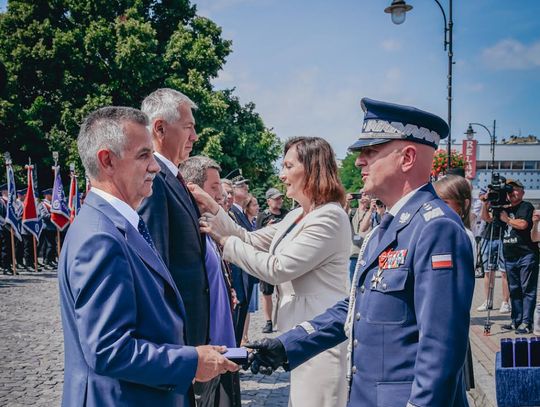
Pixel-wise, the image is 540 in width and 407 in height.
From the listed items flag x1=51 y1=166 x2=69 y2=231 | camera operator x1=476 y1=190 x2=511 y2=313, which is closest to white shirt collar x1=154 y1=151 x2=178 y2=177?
camera operator x1=476 y1=190 x2=511 y2=313

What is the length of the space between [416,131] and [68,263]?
58.4 inches

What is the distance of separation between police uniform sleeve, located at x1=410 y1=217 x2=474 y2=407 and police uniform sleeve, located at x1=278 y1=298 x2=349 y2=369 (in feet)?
2.73

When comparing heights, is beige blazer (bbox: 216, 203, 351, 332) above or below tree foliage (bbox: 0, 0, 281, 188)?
below

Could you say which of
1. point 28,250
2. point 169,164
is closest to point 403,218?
point 169,164

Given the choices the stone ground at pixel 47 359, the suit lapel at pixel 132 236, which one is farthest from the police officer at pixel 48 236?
the suit lapel at pixel 132 236

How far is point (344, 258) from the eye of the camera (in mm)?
3334

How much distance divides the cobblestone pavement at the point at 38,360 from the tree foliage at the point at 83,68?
53.3 ft

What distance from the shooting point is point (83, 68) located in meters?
26.5

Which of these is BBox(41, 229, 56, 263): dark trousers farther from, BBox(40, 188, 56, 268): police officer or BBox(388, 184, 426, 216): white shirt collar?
BBox(388, 184, 426, 216): white shirt collar

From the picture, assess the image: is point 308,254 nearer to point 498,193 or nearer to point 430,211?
point 430,211

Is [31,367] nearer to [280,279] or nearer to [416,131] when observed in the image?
[280,279]

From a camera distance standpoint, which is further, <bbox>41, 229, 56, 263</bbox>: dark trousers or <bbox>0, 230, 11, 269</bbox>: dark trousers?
<bbox>41, 229, 56, 263</bbox>: dark trousers

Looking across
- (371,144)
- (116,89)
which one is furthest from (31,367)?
(116,89)

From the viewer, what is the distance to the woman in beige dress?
10.0 ft
